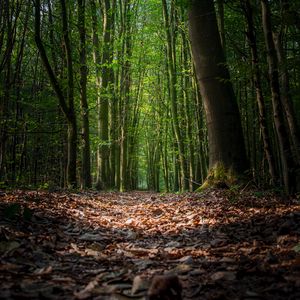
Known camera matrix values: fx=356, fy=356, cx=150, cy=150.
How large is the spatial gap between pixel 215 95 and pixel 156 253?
596 centimetres

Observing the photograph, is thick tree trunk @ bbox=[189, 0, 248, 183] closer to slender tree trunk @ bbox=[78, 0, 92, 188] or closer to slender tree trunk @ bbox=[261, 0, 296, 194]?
slender tree trunk @ bbox=[261, 0, 296, 194]

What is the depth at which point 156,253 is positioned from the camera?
3674 millimetres

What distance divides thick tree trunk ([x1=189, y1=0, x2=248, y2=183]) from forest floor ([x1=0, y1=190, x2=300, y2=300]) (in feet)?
8.17

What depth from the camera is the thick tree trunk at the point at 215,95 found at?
28.3 feet

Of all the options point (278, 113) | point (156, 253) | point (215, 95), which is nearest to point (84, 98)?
point (215, 95)

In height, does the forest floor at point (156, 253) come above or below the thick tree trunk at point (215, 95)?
below

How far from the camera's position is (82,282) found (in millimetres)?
2562

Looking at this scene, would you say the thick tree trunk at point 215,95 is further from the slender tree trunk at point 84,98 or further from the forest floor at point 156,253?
the slender tree trunk at point 84,98

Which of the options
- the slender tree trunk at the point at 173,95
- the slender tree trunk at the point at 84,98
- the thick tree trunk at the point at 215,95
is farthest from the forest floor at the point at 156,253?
the slender tree trunk at the point at 173,95

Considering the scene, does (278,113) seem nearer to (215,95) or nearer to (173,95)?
(215,95)

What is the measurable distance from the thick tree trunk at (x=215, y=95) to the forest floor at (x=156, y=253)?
2.49 m

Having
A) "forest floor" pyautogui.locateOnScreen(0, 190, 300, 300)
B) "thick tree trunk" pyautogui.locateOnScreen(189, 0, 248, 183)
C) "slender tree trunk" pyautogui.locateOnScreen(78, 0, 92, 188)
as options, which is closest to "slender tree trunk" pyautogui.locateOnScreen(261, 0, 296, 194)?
"forest floor" pyautogui.locateOnScreen(0, 190, 300, 300)

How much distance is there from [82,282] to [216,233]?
230cm

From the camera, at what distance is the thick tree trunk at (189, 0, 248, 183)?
28.3 ft
